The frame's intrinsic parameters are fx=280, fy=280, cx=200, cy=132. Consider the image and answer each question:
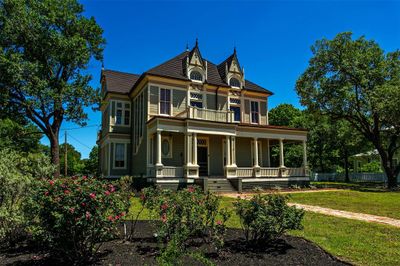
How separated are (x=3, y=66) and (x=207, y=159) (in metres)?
15.4

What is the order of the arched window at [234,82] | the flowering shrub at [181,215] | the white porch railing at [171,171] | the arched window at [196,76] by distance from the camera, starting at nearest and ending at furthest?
the flowering shrub at [181,215] → the white porch railing at [171,171] → the arched window at [196,76] → the arched window at [234,82]

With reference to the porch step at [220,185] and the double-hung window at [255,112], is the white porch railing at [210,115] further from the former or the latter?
the double-hung window at [255,112]

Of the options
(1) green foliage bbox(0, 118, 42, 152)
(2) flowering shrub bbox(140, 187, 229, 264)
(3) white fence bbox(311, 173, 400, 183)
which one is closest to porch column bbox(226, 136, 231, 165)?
(2) flowering shrub bbox(140, 187, 229, 264)

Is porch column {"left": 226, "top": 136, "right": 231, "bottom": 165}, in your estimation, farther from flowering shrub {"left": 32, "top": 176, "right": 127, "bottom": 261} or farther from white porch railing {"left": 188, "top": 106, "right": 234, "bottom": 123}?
flowering shrub {"left": 32, "top": 176, "right": 127, "bottom": 261}

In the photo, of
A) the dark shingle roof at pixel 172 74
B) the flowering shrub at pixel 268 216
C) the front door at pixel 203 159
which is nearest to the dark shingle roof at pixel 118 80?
the dark shingle roof at pixel 172 74

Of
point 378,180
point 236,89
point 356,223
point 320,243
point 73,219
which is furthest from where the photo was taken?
point 378,180

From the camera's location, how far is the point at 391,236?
694 cm

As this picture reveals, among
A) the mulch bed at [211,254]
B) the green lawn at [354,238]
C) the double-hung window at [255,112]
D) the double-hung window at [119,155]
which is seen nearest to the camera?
the mulch bed at [211,254]

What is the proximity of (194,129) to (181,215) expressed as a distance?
13199 mm

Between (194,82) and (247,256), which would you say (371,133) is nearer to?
(194,82)

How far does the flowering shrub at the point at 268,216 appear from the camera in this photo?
18.1 ft

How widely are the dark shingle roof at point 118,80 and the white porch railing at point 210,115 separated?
816 centimetres

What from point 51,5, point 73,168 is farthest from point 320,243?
point 73,168

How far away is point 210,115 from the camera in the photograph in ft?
64.7
